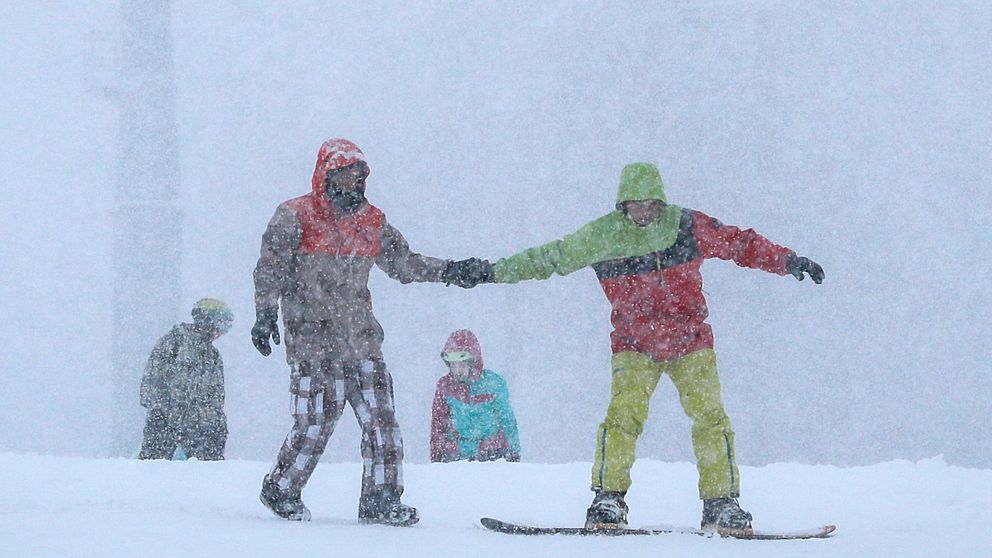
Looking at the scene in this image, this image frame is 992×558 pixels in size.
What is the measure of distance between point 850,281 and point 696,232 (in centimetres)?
2946

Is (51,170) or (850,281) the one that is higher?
(51,170)

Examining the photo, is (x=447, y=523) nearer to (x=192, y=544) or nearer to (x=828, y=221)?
(x=192, y=544)

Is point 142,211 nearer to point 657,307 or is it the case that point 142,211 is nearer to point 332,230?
point 332,230

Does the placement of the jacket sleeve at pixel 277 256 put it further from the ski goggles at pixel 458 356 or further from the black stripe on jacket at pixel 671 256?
the ski goggles at pixel 458 356

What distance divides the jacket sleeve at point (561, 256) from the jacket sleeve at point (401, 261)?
314 millimetres

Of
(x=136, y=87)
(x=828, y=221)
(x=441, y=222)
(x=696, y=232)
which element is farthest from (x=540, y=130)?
(x=696, y=232)

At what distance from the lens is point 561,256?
5480mm

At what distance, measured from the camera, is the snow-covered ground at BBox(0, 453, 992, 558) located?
4.08 m

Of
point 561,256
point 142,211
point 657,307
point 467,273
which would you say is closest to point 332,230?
point 467,273

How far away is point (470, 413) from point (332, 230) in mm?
3753

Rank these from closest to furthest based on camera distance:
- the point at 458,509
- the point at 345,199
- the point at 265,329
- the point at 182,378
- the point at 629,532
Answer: the point at 629,532 < the point at 265,329 < the point at 345,199 < the point at 458,509 < the point at 182,378

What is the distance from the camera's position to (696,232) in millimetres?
5379

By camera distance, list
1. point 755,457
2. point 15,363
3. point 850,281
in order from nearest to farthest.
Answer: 1. point 755,457
2. point 850,281
3. point 15,363

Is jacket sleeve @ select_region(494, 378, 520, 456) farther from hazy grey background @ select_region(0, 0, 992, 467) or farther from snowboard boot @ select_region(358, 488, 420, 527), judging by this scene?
hazy grey background @ select_region(0, 0, 992, 467)
